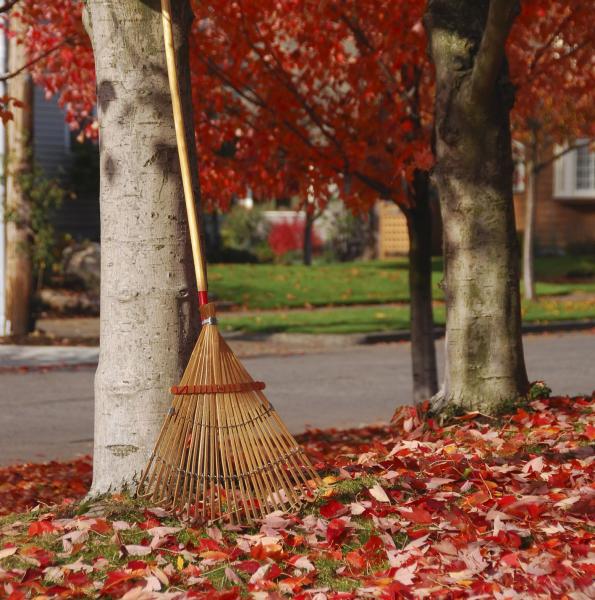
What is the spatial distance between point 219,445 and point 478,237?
2.78 meters

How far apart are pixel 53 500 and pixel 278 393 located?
5.13 metres

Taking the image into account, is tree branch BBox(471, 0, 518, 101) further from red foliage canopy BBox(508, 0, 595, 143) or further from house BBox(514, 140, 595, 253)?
house BBox(514, 140, 595, 253)

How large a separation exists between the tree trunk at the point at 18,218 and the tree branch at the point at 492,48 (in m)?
10.2

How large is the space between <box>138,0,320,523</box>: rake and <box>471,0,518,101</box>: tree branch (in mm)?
2689

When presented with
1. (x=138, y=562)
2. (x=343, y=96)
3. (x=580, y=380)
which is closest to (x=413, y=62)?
(x=343, y=96)

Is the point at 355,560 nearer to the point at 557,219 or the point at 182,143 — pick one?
the point at 182,143

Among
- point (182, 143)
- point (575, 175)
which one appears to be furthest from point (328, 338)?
point (575, 175)

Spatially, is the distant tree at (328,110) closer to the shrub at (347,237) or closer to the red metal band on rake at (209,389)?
the red metal band on rake at (209,389)

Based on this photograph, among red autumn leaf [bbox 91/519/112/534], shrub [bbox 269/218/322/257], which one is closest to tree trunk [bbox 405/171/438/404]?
red autumn leaf [bbox 91/519/112/534]

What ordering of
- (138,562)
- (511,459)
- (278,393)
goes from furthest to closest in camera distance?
(278,393), (511,459), (138,562)

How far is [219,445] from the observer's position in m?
4.70

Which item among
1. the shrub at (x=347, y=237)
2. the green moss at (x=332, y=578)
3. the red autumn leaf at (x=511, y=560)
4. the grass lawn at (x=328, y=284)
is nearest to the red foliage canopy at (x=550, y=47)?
the red autumn leaf at (x=511, y=560)

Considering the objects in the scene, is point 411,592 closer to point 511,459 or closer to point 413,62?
point 511,459

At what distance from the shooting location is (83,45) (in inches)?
408
